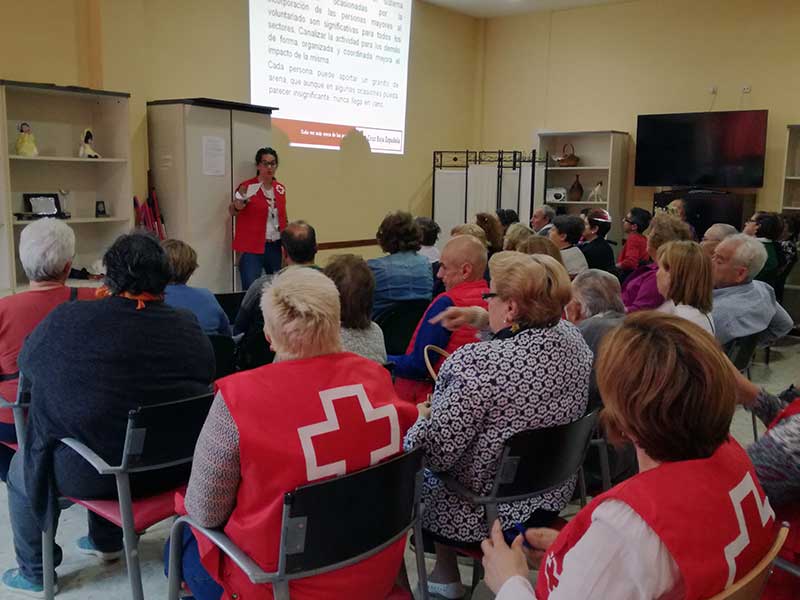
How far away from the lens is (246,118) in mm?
6020

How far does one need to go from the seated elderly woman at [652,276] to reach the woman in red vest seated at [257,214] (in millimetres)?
3181

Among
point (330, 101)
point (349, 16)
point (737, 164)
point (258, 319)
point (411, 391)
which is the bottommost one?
point (411, 391)

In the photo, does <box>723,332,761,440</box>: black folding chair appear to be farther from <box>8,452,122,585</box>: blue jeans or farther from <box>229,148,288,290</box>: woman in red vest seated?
<box>229,148,288,290</box>: woman in red vest seated

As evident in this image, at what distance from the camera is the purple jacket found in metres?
3.81

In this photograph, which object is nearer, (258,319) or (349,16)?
(258,319)

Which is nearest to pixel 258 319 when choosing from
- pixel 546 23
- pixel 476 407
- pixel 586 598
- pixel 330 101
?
pixel 476 407

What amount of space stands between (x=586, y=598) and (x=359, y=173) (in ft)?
24.3

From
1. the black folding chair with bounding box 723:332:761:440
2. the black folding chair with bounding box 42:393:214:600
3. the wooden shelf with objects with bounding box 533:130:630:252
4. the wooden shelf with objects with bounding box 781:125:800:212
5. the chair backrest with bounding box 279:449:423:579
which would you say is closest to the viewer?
the chair backrest with bounding box 279:449:423:579

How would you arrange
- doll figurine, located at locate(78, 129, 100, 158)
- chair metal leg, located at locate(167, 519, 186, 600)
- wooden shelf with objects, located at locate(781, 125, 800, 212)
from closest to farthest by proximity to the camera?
chair metal leg, located at locate(167, 519, 186, 600) → doll figurine, located at locate(78, 129, 100, 158) → wooden shelf with objects, located at locate(781, 125, 800, 212)

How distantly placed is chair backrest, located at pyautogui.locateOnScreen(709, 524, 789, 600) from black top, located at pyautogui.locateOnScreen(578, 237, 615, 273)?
3886mm

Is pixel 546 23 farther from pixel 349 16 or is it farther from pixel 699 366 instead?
pixel 699 366

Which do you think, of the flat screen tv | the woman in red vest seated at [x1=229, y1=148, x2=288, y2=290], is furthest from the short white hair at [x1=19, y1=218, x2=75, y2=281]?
the flat screen tv

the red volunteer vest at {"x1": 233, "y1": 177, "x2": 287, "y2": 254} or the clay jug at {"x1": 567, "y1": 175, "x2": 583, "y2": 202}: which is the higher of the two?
the clay jug at {"x1": 567, "y1": 175, "x2": 583, "y2": 202}

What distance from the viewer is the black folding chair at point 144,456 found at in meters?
1.85
